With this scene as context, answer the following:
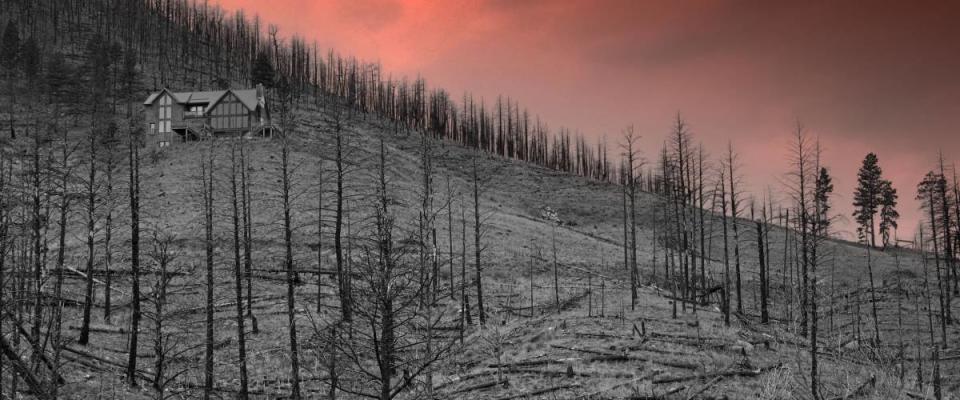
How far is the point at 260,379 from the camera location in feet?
102

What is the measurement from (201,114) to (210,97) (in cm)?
346

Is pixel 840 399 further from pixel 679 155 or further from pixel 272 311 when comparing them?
pixel 272 311

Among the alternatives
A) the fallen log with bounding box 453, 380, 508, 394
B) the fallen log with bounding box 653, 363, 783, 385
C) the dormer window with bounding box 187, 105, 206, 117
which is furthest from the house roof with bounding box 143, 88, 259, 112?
the fallen log with bounding box 653, 363, 783, 385

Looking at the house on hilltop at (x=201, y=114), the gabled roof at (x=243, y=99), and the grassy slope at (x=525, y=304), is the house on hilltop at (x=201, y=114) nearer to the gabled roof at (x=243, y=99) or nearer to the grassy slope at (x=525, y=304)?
the gabled roof at (x=243, y=99)

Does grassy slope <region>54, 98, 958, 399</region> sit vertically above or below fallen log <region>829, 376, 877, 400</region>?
above

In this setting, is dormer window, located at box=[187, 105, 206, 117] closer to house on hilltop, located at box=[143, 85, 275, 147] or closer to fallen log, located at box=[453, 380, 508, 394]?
house on hilltop, located at box=[143, 85, 275, 147]

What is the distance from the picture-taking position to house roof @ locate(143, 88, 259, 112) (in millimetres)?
92500

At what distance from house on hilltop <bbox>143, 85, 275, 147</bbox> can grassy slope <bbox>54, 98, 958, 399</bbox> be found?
5042 millimetres

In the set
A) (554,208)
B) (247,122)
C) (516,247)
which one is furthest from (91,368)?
(554,208)

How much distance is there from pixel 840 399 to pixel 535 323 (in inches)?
763

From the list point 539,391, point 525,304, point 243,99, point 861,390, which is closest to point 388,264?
point 539,391

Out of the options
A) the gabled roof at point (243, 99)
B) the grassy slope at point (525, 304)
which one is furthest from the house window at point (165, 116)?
the grassy slope at point (525, 304)

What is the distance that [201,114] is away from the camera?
93562 mm

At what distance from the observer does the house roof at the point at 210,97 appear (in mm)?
92500
